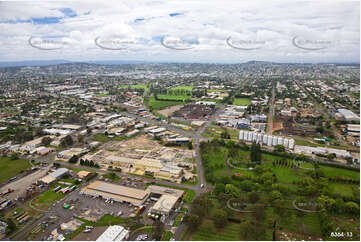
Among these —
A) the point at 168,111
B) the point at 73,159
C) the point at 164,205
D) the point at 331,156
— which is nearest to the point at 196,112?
the point at 168,111

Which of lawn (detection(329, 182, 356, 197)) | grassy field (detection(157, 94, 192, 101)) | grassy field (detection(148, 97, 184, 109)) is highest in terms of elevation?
grassy field (detection(157, 94, 192, 101))

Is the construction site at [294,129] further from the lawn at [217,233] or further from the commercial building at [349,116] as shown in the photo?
the lawn at [217,233]

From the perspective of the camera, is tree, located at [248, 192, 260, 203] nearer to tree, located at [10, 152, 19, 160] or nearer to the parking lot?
the parking lot

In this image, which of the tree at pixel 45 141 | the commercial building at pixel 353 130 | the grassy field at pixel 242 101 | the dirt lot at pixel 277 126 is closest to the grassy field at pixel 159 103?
the grassy field at pixel 242 101

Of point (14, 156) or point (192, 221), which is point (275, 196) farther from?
point (14, 156)

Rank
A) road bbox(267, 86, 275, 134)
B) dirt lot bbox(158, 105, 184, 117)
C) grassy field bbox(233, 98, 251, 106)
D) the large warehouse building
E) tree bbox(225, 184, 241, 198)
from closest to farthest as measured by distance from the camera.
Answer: tree bbox(225, 184, 241, 198) < the large warehouse building < road bbox(267, 86, 275, 134) < dirt lot bbox(158, 105, 184, 117) < grassy field bbox(233, 98, 251, 106)

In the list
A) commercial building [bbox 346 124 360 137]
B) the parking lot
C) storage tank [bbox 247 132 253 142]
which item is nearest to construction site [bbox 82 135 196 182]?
the parking lot
